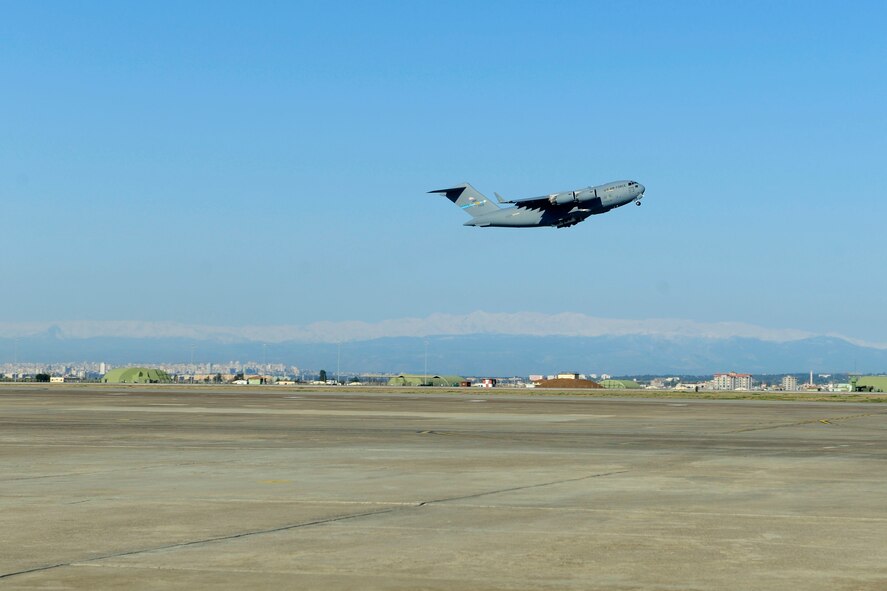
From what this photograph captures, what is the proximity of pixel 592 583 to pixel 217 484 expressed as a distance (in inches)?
468

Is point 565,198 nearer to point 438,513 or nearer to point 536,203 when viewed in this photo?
point 536,203

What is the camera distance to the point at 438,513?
18516 millimetres

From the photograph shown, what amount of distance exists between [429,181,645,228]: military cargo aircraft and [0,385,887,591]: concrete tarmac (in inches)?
2899

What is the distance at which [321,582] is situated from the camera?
41.4ft

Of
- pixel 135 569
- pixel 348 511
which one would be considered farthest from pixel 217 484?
pixel 135 569

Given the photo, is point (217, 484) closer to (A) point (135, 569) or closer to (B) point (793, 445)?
(A) point (135, 569)

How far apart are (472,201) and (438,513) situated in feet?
373

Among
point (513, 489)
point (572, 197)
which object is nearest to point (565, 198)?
point (572, 197)

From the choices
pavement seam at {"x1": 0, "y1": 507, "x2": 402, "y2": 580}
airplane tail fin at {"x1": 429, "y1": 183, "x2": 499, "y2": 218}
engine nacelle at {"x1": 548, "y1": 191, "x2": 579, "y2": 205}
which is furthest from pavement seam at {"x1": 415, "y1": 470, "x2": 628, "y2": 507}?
airplane tail fin at {"x1": 429, "y1": 183, "x2": 499, "y2": 218}

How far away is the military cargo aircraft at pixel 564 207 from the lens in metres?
110

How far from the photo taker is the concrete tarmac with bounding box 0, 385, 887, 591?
519 inches

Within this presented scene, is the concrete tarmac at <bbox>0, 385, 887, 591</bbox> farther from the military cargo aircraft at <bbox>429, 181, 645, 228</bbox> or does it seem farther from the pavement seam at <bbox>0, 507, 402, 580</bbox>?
the military cargo aircraft at <bbox>429, 181, 645, 228</bbox>

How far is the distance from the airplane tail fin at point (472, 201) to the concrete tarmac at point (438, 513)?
93.6 metres

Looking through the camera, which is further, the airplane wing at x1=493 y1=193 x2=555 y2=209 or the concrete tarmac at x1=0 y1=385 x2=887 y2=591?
the airplane wing at x1=493 y1=193 x2=555 y2=209
